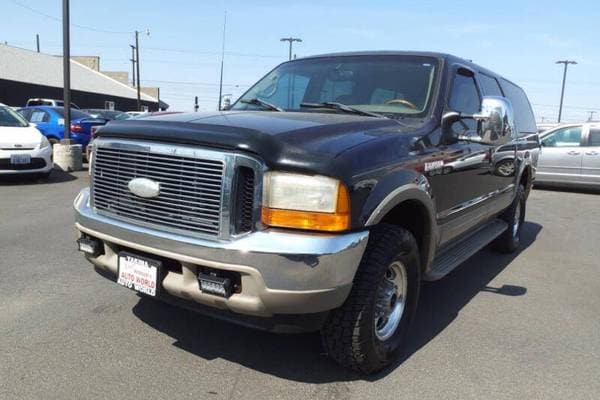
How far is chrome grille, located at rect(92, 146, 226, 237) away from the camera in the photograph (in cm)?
257

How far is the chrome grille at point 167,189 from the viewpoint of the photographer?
101 inches

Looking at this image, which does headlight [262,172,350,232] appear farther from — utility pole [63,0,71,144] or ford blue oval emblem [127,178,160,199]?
utility pole [63,0,71,144]

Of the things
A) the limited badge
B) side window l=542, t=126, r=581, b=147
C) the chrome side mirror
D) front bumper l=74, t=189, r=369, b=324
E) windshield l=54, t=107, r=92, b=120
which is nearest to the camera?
front bumper l=74, t=189, r=369, b=324

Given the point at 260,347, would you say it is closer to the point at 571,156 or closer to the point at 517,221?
the point at 517,221

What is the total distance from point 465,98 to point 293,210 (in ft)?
7.71

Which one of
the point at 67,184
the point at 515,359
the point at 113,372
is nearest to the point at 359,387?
the point at 515,359

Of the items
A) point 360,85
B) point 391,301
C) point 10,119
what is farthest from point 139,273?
point 10,119

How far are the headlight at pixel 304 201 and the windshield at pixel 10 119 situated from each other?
935 centimetres

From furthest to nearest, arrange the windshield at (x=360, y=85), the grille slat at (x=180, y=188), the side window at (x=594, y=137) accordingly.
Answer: the side window at (x=594, y=137)
the windshield at (x=360, y=85)
the grille slat at (x=180, y=188)

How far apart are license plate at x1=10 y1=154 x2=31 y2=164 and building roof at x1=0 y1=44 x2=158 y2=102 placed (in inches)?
1101

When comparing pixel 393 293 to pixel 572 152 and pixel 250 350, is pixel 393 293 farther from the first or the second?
pixel 572 152

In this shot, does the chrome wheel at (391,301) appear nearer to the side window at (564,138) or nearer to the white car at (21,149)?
the white car at (21,149)

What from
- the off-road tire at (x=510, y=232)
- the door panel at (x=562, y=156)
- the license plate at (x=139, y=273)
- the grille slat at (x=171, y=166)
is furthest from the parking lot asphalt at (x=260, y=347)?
the door panel at (x=562, y=156)

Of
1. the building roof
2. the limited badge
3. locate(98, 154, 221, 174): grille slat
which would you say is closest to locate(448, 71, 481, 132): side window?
the limited badge
